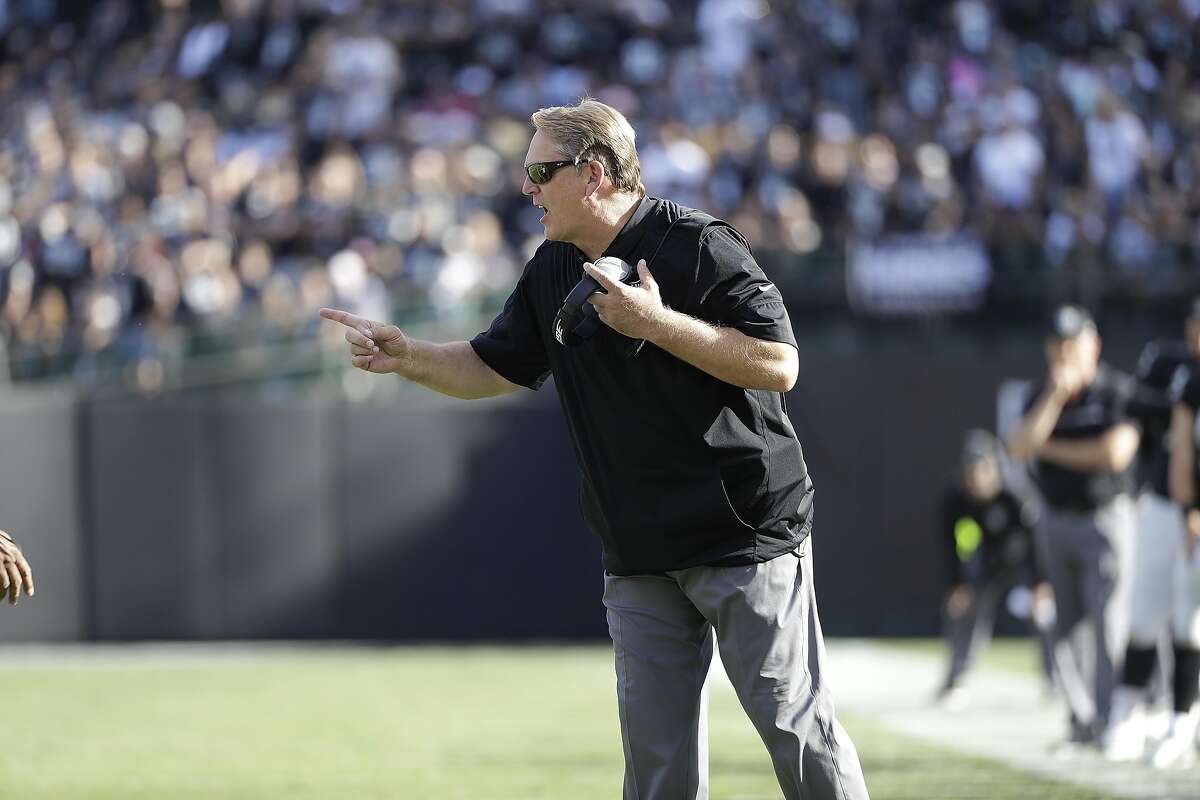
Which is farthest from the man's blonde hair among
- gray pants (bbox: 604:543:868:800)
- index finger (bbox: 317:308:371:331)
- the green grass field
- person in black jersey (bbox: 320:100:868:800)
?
the green grass field

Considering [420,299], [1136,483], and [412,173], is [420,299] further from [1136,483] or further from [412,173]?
[1136,483]

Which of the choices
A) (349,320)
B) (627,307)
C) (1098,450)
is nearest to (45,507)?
(1098,450)

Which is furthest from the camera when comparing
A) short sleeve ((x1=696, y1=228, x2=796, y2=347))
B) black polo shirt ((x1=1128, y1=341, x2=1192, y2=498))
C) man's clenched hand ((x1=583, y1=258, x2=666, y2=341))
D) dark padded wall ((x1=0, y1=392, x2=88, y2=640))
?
dark padded wall ((x1=0, y1=392, x2=88, y2=640))

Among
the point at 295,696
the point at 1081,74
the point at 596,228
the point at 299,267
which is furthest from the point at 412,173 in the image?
the point at 596,228

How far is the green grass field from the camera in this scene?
8.27m

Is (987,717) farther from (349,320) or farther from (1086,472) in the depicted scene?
(349,320)

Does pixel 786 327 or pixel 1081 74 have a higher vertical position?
pixel 1081 74

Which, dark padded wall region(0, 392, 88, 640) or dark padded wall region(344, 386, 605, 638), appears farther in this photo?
dark padded wall region(344, 386, 605, 638)

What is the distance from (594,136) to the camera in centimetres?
488

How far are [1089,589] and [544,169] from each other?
5558mm

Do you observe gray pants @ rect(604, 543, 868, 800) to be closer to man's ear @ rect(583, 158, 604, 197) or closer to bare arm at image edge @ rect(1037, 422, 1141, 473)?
man's ear @ rect(583, 158, 604, 197)

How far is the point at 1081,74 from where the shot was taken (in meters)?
21.5

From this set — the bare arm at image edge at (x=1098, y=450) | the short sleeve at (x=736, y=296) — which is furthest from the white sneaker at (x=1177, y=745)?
the short sleeve at (x=736, y=296)

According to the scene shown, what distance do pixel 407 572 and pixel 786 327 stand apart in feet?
39.7
